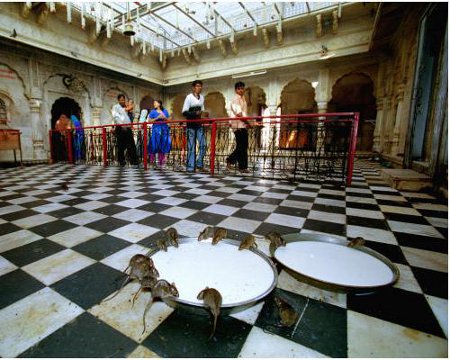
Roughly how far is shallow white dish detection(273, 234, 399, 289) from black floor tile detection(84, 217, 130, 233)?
1.28m

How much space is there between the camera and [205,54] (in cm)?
1234

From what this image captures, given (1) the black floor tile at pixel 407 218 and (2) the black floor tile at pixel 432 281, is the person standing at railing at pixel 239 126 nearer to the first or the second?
(1) the black floor tile at pixel 407 218

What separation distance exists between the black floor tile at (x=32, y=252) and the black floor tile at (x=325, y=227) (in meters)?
1.80

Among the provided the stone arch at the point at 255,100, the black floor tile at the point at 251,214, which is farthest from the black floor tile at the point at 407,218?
the stone arch at the point at 255,100

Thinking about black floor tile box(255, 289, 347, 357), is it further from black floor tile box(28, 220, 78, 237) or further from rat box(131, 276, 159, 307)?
black floor tile box(28, 220, 78, 237)

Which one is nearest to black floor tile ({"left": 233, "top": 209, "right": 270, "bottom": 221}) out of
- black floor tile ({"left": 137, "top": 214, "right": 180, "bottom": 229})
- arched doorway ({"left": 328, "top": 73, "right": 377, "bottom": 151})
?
black floor tile ({"left": 137, "top": 214, "right": 180, "bottom": 229})

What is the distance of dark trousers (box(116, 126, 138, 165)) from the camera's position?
241 inches

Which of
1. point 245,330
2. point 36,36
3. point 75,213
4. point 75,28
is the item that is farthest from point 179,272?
A: point 75,28

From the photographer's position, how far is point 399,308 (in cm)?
99

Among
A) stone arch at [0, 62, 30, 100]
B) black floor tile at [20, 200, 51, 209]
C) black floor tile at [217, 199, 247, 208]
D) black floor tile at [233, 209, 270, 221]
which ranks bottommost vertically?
black floor tile at [20, 200, 51, 209]

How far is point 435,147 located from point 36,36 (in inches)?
465

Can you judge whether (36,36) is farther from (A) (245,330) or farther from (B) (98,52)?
(A) (245,330)

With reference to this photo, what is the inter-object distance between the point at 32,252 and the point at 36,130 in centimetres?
980

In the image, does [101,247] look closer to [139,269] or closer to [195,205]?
[139,269]
